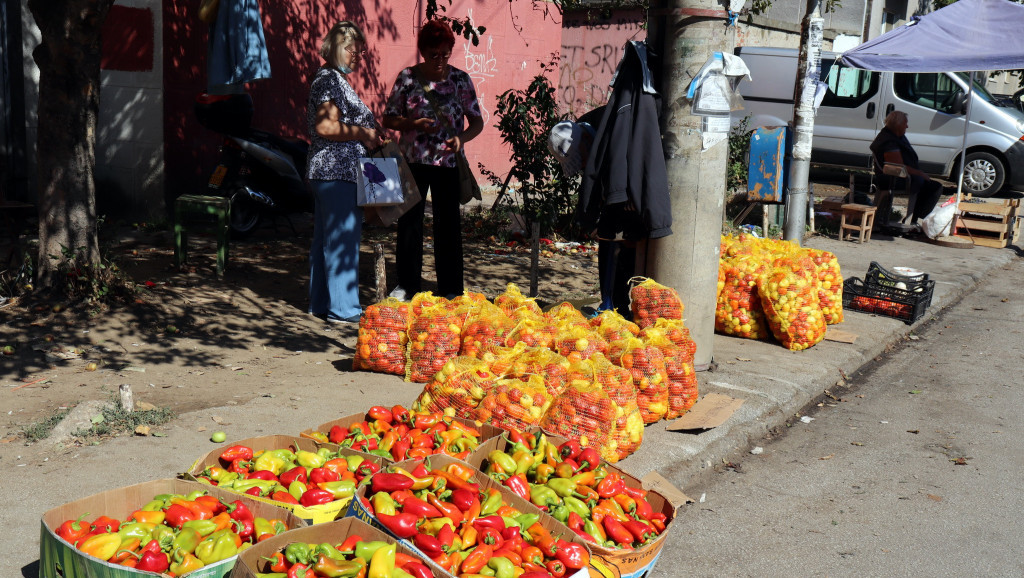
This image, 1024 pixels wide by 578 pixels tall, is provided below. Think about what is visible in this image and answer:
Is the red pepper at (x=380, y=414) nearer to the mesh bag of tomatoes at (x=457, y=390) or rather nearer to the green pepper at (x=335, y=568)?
the mesh bag of tomatoes at (x=457, y=390)

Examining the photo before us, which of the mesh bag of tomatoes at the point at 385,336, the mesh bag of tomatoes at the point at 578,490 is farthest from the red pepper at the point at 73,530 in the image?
the mesh bag of tomatoes at the point at 385,336

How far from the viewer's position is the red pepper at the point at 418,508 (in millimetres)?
3150

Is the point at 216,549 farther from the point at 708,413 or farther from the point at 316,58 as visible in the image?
the point at 316,58

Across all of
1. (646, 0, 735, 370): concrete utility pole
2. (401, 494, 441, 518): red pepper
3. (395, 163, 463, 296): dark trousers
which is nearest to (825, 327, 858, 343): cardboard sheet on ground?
(646, 0, 735, 370): concrete utility pole

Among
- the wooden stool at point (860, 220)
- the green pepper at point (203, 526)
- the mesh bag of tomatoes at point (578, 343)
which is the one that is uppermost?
the wooden stool at point (860, 220)

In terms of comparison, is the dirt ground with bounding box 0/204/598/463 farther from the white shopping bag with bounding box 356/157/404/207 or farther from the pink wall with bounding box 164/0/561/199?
the pink wall with bounding box 164/0/561/199

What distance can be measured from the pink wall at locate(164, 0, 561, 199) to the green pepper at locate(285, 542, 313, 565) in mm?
8327

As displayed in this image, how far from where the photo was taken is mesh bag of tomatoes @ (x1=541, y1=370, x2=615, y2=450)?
4504mm

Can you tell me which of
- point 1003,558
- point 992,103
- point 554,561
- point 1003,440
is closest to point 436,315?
point 554,561

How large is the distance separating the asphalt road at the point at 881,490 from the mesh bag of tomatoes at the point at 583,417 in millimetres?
574

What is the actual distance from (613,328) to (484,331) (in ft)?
2.57

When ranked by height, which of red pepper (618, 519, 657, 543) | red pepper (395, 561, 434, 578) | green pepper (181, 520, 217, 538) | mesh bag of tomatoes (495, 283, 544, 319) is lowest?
red pepper (618, 519, 657, 543)

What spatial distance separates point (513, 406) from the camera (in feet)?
14.7

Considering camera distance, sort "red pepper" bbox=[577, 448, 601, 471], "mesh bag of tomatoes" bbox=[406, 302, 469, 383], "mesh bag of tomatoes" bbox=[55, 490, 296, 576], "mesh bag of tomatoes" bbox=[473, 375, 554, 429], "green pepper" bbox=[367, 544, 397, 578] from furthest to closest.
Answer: "mesh bag of tomatoes" bbox=[406, 302, 469, 383] < "mesh bag of tomatoes" bbox=[473, 375, 554, 429] < "red pepper" bbox=[577, 448, 601, 471] < "mesh bag of tomatoes" bbox=[55, 490, 296, 576] < "green pepper" bbox=[367, 544, 397, 578]
